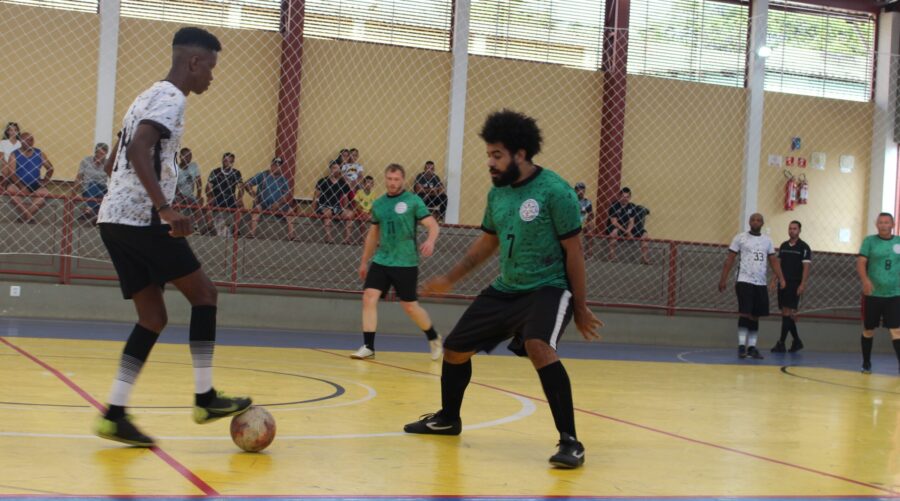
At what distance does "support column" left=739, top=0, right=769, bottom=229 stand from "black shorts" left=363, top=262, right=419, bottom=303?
500 inches

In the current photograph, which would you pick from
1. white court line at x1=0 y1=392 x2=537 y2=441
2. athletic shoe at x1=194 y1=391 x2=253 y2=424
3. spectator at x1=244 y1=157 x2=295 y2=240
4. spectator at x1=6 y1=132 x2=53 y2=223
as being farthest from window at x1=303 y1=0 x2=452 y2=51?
athletic shoe at x1=194 y1=391 x2=253 y2=424

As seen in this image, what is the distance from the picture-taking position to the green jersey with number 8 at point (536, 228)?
5.29 metres

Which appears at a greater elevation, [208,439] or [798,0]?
[798,0]

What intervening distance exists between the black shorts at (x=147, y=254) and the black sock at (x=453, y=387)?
1.65 m

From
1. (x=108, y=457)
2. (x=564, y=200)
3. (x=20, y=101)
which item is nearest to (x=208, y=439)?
(x=108, y=457)

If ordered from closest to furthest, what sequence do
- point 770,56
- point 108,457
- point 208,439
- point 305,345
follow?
1. point 108,457
2. point 208,439
3. point 305,345
4. point 770,56

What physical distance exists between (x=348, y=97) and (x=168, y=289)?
18.5 ft

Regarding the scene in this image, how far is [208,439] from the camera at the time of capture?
5.23m

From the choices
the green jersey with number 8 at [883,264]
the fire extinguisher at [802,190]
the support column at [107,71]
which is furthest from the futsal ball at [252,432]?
the fire extinguisher at [802,190]

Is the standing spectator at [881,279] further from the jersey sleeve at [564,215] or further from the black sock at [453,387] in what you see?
the jersey sleeve at [564,215]

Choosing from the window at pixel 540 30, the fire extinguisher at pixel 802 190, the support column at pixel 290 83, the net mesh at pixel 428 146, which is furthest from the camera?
the fire extinguisher at pixel 802 190

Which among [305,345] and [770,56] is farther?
[770,56]

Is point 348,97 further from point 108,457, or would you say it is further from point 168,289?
point 108,457

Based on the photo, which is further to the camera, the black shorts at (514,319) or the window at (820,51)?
the window at (820,51)
